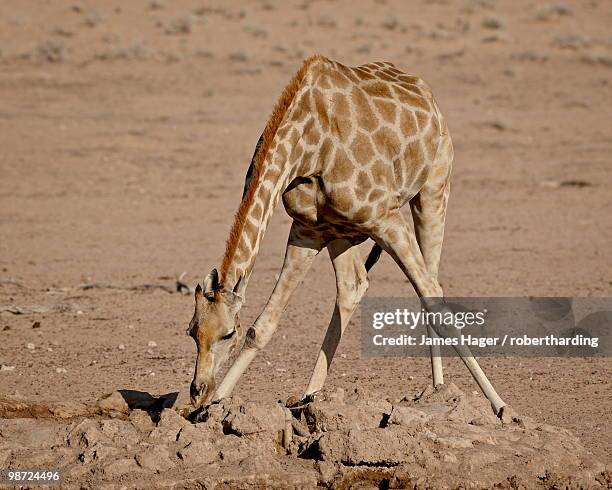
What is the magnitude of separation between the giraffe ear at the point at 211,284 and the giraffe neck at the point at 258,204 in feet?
0.12

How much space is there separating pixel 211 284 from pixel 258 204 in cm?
57

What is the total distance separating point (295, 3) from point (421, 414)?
72.5ft

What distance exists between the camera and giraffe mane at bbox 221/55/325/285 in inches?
237

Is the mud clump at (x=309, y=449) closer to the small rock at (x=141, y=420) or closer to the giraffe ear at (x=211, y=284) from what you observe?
the small rock at (x=141, y=420)

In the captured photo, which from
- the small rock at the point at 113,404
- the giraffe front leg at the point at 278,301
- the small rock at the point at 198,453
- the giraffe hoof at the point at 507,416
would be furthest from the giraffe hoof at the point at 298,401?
the giraffe hoof at the point at 507,416

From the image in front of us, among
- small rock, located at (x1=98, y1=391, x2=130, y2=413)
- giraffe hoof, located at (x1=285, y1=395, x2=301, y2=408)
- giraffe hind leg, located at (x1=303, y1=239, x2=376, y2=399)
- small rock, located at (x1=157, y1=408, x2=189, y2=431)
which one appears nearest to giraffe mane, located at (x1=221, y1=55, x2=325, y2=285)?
small rock, located at (x1=157, y1=408, x2=189, y2=431)

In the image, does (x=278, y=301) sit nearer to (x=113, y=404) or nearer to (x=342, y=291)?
(x=342, y=291)

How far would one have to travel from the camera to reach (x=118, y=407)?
685 centimetres

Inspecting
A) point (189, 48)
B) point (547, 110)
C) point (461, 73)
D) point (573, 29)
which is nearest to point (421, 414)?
point (547, 110)

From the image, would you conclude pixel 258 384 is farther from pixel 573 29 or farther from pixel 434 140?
pixel 573 29

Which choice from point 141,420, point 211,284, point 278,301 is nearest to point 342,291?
point 278,301

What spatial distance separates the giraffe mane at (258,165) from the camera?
19.7ft

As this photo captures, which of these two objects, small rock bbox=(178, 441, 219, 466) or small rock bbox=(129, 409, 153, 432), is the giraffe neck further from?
small rock bbox=(129, 409, 153, 432)

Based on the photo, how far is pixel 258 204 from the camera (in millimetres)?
6188
